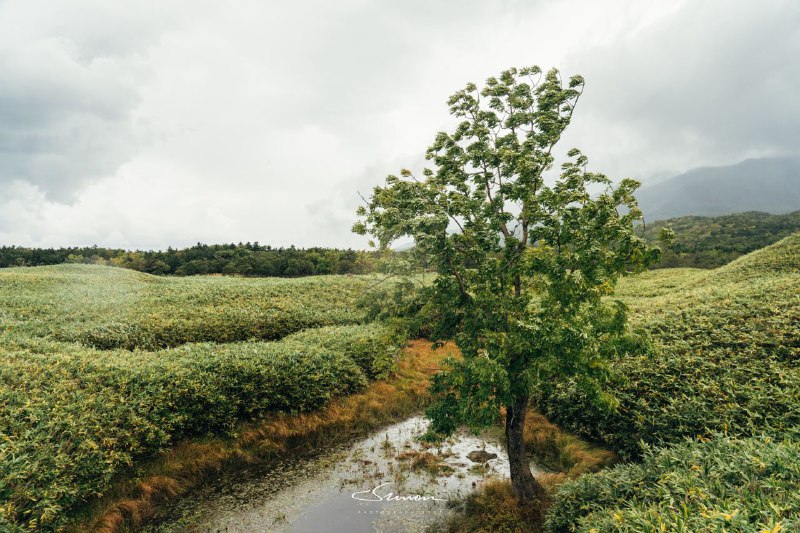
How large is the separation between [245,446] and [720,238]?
9843cm

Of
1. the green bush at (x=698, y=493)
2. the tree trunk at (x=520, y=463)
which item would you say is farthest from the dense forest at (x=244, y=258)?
the green bush at (x=698, y=493)

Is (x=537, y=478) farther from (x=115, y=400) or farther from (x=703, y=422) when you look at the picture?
(x=115, y=400)

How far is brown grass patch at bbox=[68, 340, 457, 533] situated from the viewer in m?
10.2

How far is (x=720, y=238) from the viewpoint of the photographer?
80125mm

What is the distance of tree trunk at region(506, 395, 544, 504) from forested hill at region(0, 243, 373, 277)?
1923 inches

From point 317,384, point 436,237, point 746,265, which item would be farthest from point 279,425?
point 746,265

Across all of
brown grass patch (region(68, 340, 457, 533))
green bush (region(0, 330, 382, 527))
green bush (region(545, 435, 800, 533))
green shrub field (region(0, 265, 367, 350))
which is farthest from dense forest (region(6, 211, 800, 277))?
green bush (region(545, 435, 800, 533))

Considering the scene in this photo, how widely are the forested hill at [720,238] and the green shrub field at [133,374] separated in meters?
26.3

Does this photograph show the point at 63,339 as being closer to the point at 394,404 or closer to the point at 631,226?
the point at 394,404

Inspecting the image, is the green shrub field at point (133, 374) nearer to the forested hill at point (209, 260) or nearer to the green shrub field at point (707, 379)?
the green shrub field at point (707, 379)

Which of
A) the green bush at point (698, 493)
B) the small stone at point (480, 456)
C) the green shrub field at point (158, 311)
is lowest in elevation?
the small stone at point (480, 456)

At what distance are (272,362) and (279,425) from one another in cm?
232

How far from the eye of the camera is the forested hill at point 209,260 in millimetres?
62694

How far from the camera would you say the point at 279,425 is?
14.5m
